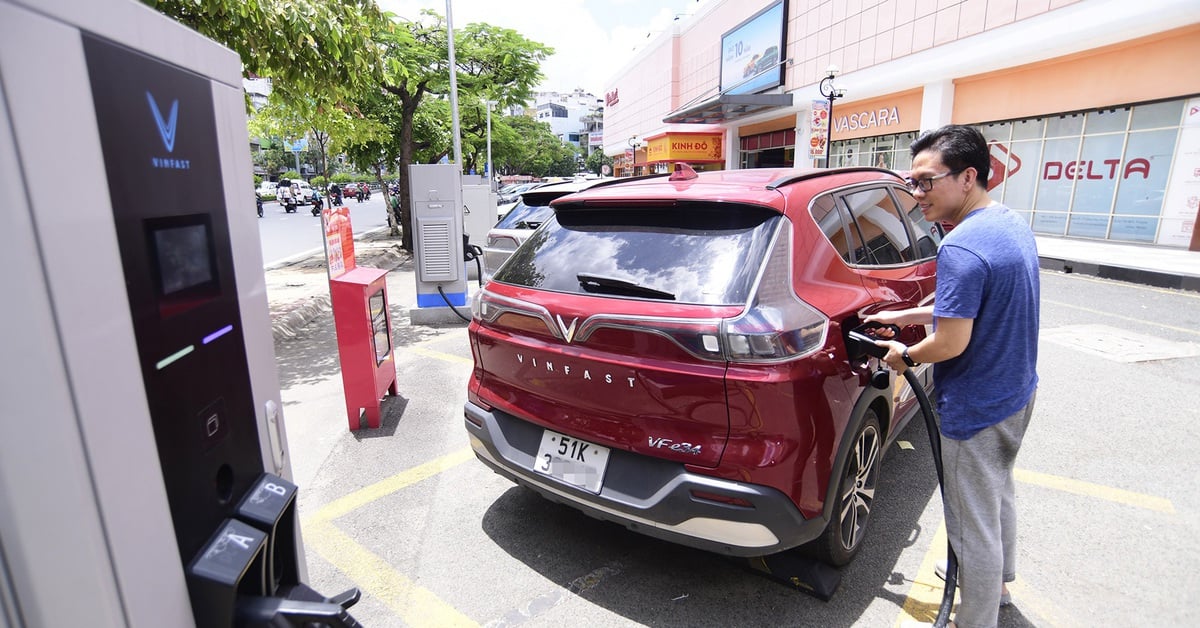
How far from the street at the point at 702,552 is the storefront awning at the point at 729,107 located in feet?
78.4

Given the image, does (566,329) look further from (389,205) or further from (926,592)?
(389,205)

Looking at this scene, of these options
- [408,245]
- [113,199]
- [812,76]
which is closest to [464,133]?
[408,245]

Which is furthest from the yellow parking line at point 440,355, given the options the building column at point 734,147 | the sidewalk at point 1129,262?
the building column at point 734,147

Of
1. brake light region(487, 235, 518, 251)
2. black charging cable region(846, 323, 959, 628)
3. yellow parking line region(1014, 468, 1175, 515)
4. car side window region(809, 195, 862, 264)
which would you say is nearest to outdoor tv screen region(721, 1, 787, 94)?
brake light region(487, 235, 518, 251)

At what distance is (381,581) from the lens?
292 centimetres

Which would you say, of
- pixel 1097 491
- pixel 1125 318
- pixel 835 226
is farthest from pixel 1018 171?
pixel 835 226

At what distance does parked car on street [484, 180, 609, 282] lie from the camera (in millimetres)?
7480

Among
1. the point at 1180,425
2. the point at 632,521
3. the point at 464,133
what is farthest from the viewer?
the point at 464,133

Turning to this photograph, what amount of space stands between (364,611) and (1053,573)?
322cm

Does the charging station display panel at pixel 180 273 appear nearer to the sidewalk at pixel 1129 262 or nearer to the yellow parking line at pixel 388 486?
the yellow parking line at pixel 388 486

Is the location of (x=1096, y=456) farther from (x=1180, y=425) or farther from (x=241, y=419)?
(x=241, y=419)

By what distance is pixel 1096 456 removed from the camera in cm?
413

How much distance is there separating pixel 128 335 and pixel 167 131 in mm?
399

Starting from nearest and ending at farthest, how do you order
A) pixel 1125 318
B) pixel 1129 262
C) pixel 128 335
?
pixel 128 335 < pixel 1125 318 < pixel 1129 262
